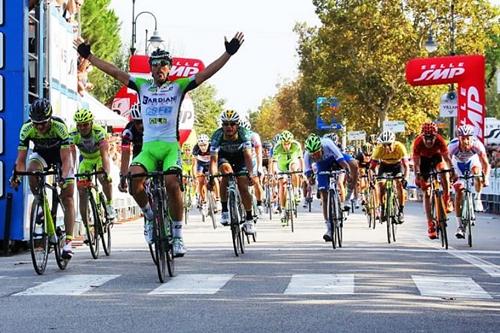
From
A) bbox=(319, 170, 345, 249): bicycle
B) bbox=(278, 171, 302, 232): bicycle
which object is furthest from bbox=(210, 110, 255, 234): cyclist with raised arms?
bbox=(278, 171, 302, 232): bicycle

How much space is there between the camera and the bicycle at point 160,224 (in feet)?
39.6

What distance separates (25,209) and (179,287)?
19.6ft

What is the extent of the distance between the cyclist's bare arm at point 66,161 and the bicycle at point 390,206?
6770mm

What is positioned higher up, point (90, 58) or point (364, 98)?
point (364, 98)

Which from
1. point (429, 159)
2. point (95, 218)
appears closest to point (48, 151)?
point (95, 218)

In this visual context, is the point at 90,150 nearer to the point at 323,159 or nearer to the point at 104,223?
the point at 104,223

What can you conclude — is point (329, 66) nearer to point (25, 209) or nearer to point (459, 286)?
point (25, 209)

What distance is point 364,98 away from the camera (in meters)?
60.2

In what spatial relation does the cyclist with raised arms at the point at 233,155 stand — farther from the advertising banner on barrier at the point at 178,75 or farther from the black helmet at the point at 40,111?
the advertising banner on barrier at the point at 178,75

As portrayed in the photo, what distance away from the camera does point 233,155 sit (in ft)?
56.7

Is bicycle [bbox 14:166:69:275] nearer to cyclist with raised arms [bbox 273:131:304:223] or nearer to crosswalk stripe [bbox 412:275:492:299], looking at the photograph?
crosswalk stripe [bbox 412:275:492:299]

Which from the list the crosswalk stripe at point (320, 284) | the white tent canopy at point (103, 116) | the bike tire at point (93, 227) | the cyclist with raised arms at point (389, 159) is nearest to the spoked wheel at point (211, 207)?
the cyclist with raised arms at point (389, 159)

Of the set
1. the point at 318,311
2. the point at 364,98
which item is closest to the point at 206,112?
the point at 364,98

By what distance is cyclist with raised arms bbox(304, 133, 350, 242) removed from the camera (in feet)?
60.0
